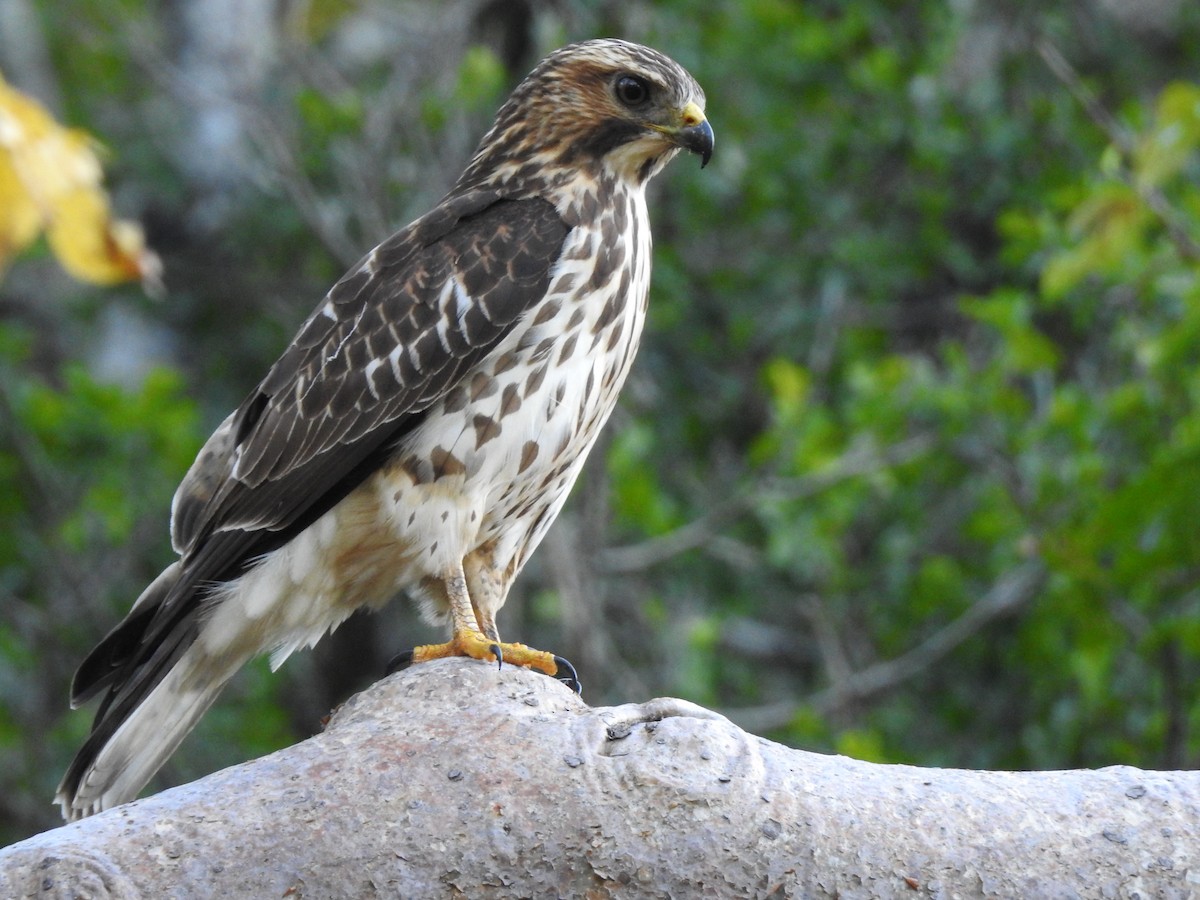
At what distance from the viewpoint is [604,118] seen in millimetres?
3779

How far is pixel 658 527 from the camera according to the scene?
6387 mm

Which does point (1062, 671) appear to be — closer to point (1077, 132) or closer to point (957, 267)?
point (957, 267)

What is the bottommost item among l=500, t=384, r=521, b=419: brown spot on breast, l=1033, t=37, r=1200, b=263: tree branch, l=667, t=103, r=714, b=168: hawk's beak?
l=500, t=384, r=521, b=419: brown spot on breast

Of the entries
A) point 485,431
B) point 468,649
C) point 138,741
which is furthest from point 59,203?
point 468,649

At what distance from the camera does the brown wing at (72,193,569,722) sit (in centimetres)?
346

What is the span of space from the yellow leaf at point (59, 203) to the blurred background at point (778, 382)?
2555mm

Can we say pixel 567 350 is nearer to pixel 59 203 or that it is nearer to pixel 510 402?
pixel 510 402

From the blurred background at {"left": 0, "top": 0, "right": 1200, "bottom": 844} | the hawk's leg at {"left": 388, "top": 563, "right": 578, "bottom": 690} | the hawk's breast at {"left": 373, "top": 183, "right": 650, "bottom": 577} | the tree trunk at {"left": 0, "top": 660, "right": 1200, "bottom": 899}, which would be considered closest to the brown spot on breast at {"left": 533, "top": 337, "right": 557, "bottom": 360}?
the hawk's breast at {"left": 373, "top": 183, "right": 650, "bottom": 577}

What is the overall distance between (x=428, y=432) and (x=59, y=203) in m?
0.88

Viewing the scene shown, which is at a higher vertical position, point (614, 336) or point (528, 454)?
point (614, 336)

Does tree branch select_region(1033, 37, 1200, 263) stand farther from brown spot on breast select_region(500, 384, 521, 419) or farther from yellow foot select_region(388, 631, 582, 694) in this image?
yellow foot select_region(388, 631, 582, 694)

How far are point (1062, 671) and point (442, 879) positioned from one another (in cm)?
397

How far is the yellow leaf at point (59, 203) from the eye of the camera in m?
3.38

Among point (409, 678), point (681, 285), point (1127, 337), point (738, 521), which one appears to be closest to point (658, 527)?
point (738, 521)
